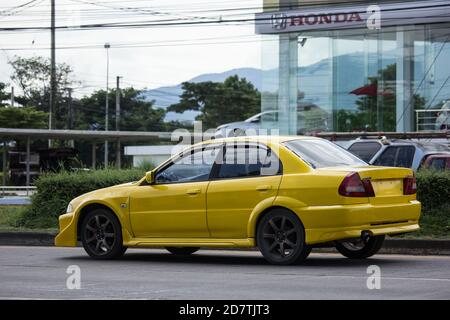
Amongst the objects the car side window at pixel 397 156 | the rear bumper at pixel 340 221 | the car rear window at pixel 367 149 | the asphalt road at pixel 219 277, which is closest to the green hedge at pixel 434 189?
the asphalt road at pixel 219 277

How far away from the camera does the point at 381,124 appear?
131ft

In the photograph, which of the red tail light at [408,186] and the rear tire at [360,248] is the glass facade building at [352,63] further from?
the red tail light at [408,186]

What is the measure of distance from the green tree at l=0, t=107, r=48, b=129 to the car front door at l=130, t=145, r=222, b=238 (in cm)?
6009

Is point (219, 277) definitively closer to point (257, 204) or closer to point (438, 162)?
point (257, 204)

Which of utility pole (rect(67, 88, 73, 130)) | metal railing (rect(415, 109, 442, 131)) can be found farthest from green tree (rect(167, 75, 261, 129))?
metal railing (rect(415, 109, 442, 131))

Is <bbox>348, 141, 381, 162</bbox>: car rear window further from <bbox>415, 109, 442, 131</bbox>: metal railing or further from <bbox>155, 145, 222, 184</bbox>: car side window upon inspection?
<bbox>415, 109, 442, 131</bbox>: metal railing

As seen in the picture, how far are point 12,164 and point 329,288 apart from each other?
45166 mm

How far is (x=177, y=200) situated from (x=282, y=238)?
162 centimetres

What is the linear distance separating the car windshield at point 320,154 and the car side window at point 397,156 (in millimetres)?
8307

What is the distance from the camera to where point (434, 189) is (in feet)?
49.7

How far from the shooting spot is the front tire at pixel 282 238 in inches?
445

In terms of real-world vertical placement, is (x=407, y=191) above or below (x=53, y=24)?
below
